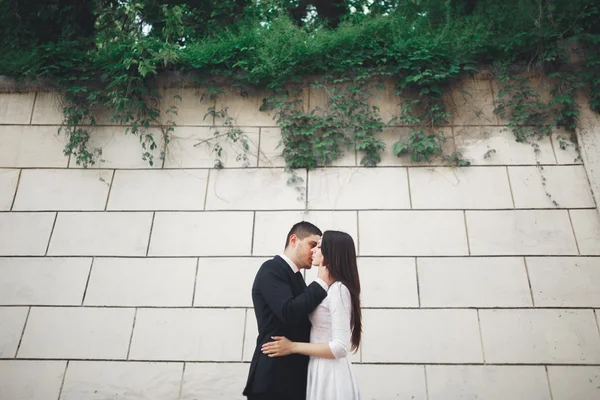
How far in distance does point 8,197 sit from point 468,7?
5.72m

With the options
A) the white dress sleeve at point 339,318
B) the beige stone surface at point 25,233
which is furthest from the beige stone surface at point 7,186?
the white dress sleeve at point 339,318

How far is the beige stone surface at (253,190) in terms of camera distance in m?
4.45

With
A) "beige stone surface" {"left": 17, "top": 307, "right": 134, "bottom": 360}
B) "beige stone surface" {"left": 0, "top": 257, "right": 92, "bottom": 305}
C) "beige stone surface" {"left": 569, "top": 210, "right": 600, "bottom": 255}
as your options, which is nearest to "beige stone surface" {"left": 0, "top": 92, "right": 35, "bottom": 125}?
"beige stone surface" {"left": 0, "top": 257, "right": 92, "bottom": 305}

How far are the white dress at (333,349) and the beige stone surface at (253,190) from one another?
1.84m

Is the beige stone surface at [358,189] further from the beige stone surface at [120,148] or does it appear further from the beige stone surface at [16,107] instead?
the beige stone surface at [16,107]

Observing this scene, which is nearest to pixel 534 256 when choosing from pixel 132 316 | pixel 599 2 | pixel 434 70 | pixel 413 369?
pixel 413 369

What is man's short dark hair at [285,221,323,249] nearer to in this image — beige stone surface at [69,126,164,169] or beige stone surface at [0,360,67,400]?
beige stone surface at [69,126,164,169]

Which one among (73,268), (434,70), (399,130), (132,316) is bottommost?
(132,316)

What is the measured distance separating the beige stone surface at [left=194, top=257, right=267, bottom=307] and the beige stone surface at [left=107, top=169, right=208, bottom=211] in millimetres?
640

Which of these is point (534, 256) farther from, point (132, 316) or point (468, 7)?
point (132, 316)

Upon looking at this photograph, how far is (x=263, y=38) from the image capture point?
4.82 meters

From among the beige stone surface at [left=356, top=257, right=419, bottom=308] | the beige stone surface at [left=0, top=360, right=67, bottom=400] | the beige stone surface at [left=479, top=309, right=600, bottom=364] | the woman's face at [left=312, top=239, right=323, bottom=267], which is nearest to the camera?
the woman's face at [left=312, top=239, right=323, bottom=267]

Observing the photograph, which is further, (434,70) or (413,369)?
(434,70)

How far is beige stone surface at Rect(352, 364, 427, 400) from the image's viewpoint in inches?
147
